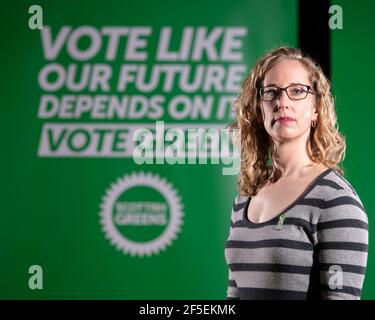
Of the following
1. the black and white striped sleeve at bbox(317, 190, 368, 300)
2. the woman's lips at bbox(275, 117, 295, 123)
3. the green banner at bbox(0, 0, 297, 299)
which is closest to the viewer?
the black and white striped sleeve at bbox(317, 190, 368, 300)

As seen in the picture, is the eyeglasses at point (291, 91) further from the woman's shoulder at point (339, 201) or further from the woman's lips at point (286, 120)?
the woman's shoulder at point (339, 201)

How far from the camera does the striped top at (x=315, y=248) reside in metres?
1.24

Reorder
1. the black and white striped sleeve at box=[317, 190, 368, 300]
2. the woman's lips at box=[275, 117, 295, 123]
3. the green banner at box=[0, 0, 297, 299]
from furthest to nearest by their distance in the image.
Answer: the green banner at box=[0, 0, 297, 299]
the woman's lips at box=[275, 117, 295, 123]
the black and white striped sleeve at box=[317, 190, 368, 300]

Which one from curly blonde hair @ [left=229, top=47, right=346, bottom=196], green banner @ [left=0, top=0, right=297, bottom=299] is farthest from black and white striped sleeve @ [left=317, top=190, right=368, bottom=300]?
green banner @ [left=0, top=0, right=297, bottom=299]

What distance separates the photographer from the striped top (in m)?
1.24

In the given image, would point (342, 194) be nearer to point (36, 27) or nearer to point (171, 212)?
point (171, 212)

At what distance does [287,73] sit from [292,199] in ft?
1.07

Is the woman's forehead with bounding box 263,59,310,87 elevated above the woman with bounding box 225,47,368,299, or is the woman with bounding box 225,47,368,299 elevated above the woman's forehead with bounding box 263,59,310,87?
the woman's forehead with bounding box 263,59,310,87

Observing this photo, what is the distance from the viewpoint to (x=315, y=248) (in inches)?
49.8

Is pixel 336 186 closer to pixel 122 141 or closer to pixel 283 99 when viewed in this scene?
pixel 283 99

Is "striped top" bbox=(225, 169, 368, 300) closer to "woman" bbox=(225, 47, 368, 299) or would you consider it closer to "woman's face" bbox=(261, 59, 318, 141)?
"woman" bbox=(225, 47, 368, 299)

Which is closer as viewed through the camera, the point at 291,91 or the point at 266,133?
the point at 291,91

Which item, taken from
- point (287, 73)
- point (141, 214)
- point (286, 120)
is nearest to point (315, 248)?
point (286, 120)

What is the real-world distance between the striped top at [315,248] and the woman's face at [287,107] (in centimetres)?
16
